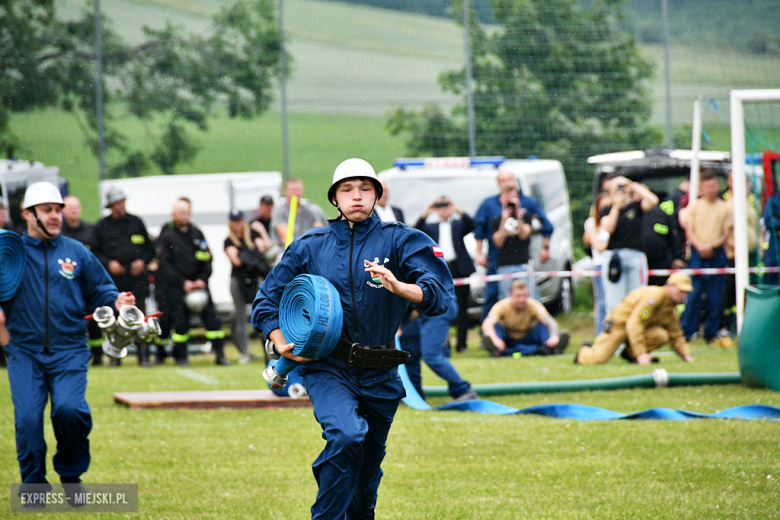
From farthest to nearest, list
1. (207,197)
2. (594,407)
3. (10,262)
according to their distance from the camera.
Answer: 1. (207,197)
2. (594,407)
3. (10,262)

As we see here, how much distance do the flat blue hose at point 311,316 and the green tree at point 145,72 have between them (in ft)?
43.2

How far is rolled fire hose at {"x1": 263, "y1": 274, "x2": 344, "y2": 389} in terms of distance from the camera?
4.86 metres

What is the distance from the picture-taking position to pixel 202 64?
735 inches

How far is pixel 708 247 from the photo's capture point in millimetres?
13586

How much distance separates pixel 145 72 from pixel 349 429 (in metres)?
15.0

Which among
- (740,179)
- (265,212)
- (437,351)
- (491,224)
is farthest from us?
(265,212)

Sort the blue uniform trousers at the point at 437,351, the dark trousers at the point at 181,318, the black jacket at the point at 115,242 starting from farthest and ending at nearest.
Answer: the dark trousers at the point at 181,318
the black jacket at the point at 115,242
the blue uniform trousers at the point at 437,351

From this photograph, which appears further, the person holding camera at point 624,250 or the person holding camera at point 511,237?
the person holding camera at point 511,237

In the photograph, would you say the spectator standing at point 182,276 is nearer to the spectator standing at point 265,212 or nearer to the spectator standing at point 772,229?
the spectator standing at point 265,212

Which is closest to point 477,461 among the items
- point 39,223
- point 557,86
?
point 39,223

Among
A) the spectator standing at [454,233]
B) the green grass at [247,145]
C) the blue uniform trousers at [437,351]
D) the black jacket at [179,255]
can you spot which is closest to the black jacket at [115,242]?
the black jacket at [179,255]

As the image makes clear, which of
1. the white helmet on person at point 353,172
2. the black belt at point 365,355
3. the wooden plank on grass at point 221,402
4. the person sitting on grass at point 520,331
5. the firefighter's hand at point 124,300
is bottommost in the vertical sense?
the wooden plank on grass at point 221,402

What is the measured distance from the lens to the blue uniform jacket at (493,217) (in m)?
13.4

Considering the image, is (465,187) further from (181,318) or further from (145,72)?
(145,72)
